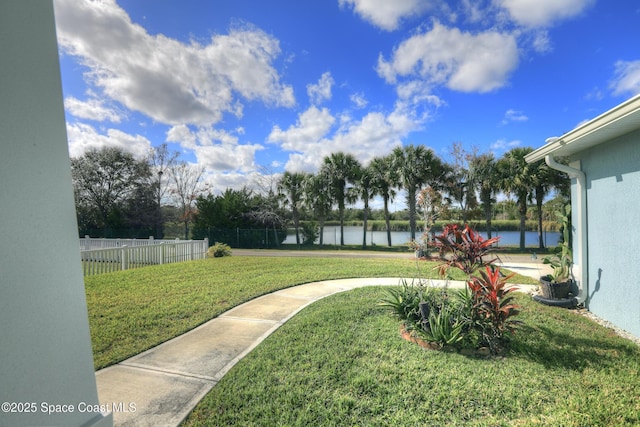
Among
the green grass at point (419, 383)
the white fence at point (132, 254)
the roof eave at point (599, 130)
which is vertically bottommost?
the green grass at point (419, 383)

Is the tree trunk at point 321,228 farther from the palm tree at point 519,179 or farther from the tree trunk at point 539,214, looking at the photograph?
the tree trunk at point 539,214

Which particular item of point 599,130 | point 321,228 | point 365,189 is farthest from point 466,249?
point 321,228

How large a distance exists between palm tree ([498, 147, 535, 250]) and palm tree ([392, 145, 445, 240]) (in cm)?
394

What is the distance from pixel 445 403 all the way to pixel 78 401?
2583 millimetres

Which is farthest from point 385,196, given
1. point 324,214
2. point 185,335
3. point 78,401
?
point 78,401

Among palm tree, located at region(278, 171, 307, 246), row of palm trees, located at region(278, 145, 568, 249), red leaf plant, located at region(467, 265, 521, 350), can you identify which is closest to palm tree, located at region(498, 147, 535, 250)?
row of palm trees, located at region(278, 145, 568, 249)

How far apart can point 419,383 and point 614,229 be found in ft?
13.7

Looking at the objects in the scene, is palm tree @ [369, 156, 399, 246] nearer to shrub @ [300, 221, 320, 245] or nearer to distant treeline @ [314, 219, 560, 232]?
distant treeline @ [314, 219, 560, 232]

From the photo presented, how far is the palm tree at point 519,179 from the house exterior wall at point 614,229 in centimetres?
1548

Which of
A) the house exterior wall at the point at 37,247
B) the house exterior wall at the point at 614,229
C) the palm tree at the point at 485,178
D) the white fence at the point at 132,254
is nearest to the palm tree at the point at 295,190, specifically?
the white fence at the point at 132,254

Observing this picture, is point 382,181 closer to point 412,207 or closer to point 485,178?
point 412,207

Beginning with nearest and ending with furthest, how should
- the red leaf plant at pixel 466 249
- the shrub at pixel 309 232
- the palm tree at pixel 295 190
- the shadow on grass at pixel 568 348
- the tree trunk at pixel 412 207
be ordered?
1. the shadow on grass at pixel 568 348
2. the red leaf plant at pixel 466 249
3. the tree trunk at pixel 412 207
4. the palm tree at pixel 295 190
5. the shrub at pixel 309 232

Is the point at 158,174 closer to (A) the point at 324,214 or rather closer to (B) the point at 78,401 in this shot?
(A) the point at 324,214

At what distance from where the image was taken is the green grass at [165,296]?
3.83 m
